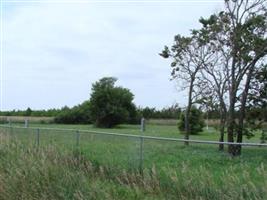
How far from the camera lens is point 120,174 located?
974cm

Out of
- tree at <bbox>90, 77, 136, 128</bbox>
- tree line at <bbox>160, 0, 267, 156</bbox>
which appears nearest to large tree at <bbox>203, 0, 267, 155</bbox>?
tree line at <bbox>160, 0, 267, 156</bbox>

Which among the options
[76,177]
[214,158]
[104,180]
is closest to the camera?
[76,177]

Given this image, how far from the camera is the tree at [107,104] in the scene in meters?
82.9

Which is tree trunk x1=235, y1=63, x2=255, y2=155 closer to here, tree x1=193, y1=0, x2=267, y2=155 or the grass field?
tree x1=193, y1=0, x2=267, y2=155

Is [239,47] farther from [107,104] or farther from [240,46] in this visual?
[107,104]

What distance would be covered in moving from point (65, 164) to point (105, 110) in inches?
2866

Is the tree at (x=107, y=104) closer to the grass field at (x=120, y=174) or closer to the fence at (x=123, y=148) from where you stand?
the fence at (x=123, y=148)

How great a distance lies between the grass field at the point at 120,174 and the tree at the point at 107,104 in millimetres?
70307

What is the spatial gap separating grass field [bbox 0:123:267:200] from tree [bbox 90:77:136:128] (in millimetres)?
70307

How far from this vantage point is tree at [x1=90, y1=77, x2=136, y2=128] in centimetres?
8294

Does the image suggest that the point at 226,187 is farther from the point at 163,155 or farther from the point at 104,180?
the point at 163,155

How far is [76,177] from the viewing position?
848cm

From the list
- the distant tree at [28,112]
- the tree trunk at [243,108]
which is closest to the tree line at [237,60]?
the tree trunk at [243,108]

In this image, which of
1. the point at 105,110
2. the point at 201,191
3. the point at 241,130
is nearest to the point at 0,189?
the point at 201,191
